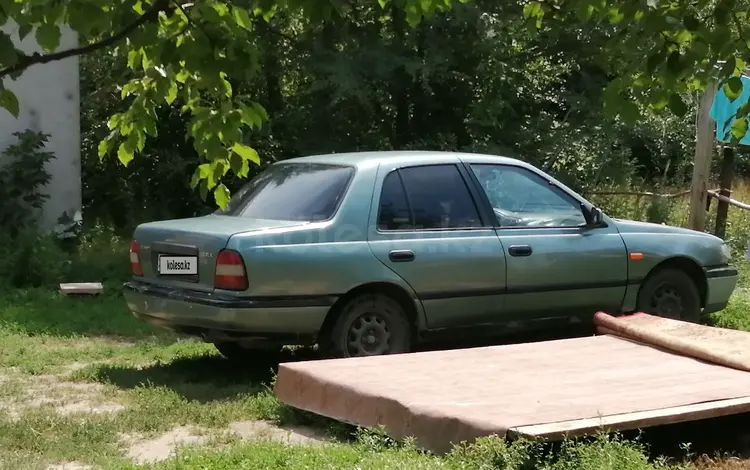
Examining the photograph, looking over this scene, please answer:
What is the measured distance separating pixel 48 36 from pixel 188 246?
3674mm

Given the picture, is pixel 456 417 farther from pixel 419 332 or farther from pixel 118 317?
pixel 118 317

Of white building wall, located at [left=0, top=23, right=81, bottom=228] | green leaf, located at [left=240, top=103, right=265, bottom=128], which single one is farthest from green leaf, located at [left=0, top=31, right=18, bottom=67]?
white building wall, located at [left=0, top=23, right=81, bottom=228]

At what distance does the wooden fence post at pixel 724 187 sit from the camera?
43.1ft

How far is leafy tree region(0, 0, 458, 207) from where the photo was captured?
3275 mm

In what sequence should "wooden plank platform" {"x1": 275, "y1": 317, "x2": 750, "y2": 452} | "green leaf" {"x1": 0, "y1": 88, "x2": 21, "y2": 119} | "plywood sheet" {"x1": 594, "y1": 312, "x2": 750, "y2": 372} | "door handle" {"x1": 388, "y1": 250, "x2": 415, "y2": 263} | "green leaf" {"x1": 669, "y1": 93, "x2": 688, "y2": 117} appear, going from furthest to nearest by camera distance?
"door handle" {"x1": 388, "y1": 250, "x2": 415, "y2": 263}, "plywood sheet" {"x1": 594, "y1": 312, "x2": 750, "y2": 372}, "wooden plank platform" {"x1": 275, "y1": 317, "x2": 750, "y2": 452}, "green leaf" {"x1": 669, "y1": 93, "x2": 688, "y2": 117}, "green leaf" {"x1": 0, "y1": 88, "x2": 21, "y2": 119}

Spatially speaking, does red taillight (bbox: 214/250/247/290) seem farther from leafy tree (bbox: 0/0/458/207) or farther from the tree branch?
the tree branch

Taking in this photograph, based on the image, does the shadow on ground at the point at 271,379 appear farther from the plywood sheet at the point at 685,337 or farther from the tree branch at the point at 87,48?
the tree branch at the point at 87,48

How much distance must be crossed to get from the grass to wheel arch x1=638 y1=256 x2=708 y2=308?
1227 millimetres

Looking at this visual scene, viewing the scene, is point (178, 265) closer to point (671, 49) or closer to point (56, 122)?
point (671, 49)

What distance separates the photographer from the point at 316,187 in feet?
24.7

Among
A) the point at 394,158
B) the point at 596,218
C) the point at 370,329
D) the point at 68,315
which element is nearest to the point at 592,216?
the point at 596,218

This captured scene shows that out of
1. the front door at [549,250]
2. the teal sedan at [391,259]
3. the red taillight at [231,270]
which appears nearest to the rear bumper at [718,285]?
the teal sedan at [391,259]

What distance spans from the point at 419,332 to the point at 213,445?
2194mm

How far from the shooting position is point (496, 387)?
597cm
